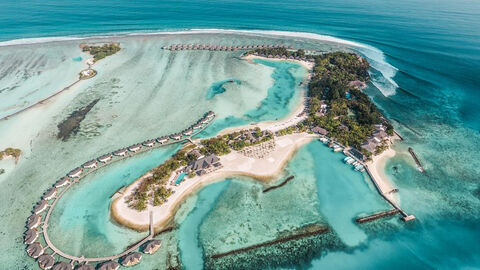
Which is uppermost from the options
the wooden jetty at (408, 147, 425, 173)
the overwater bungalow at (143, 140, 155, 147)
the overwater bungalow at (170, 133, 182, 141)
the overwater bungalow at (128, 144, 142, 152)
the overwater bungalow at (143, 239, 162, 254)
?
the wooden jetty at (408, 147, 425, 173)

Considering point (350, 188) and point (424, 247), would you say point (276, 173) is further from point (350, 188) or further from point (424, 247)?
point (424, 247)

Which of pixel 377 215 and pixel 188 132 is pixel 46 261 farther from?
pixel 377 215

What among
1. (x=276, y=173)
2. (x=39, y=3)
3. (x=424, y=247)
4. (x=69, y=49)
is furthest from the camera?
(x=39, y=3)

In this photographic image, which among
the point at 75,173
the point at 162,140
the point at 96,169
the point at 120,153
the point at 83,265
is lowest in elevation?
the point at 83,265

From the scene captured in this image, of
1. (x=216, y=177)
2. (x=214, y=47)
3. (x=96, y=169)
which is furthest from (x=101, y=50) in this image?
(x=216, y=177)

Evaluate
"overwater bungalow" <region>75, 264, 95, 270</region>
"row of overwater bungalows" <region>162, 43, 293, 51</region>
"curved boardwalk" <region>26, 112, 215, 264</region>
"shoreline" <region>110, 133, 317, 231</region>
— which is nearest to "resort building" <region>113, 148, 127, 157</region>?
"curved boardwalk" <region>26, 112, 215, 264</region>

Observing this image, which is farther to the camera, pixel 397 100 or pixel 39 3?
pixel 39 3

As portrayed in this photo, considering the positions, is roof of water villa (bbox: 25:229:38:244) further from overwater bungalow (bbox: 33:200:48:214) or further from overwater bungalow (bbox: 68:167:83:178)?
overwater bungalow (bbox: 68:167:83:178)

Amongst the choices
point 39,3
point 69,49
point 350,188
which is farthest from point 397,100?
point 39,3
